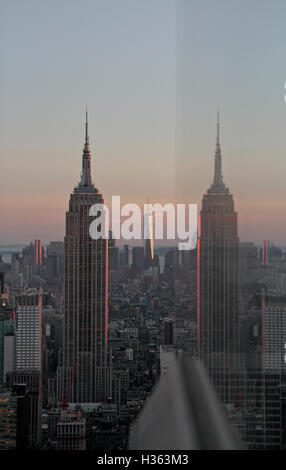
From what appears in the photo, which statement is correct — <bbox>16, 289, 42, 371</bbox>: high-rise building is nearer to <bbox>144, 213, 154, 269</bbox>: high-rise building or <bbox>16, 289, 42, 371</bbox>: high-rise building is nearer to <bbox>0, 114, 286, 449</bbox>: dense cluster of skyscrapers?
<bbox>0, 114, 286, 449</bbox>: dense cluster of skyscrapers

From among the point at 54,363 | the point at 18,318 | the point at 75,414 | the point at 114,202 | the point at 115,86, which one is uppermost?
the point at 115,86

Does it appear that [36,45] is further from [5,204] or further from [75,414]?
[75,414]

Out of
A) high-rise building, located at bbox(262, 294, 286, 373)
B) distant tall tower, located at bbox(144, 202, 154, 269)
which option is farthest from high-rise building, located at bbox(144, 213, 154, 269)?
high-rise building, located at bbox(262, 294, 286, 373)

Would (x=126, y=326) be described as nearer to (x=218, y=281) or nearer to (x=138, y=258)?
(x=138, y=258)

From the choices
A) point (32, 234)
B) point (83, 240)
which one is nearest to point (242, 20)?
point (32, 234)

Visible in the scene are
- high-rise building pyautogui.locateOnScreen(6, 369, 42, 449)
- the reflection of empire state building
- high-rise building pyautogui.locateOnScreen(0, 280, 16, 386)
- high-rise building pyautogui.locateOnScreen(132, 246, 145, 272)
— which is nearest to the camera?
high-rise building pyautogui.locateOnScreen(6, 369, 42, 449)

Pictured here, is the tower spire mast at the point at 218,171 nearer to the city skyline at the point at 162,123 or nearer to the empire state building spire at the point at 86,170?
the city skyline at the point at 162,123
